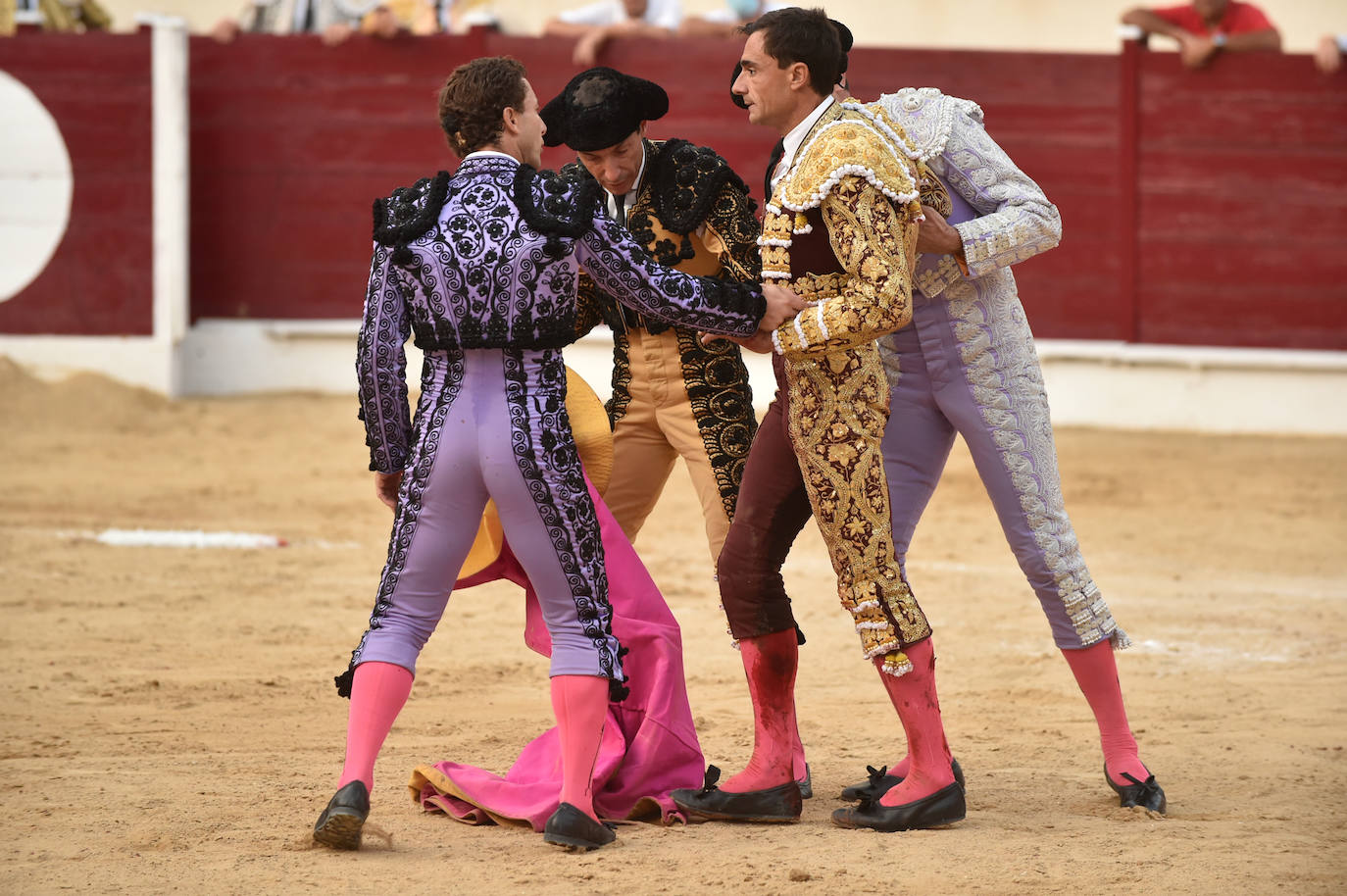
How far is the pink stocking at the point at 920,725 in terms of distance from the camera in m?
3.07

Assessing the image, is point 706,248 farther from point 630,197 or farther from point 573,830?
point 573,830

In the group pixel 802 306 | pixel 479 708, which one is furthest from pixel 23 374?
pixel 802 306

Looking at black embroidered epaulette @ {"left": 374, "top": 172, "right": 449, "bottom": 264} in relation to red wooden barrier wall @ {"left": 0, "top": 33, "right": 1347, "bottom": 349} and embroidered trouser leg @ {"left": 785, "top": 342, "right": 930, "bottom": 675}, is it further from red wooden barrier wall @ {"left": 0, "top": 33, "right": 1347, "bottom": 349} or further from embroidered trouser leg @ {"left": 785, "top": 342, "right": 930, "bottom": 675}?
red wooden barrier wall @ {"left": 0, "top": 33, "right": 1347, "bottom": 349}

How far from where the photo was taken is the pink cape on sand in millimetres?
3197

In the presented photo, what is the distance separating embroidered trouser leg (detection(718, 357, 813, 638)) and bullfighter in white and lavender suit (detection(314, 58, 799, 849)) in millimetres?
279

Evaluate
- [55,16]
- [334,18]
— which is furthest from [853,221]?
[55,16]

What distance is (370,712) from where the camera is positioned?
2889mm

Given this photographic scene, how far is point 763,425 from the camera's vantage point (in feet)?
10.5

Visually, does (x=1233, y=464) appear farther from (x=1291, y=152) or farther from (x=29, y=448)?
(x=29, y=448)

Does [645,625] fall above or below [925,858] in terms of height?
above

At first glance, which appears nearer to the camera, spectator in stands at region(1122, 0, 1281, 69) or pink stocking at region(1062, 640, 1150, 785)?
pink stocking at region(1062, 640, 1150, 785)

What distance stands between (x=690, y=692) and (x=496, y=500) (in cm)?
150

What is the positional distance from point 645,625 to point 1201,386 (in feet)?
20.8

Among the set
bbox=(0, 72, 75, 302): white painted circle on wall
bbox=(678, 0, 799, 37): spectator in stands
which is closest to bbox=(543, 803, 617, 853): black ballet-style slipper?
bbox=(678, 0, 799, 37): spectator in stands
